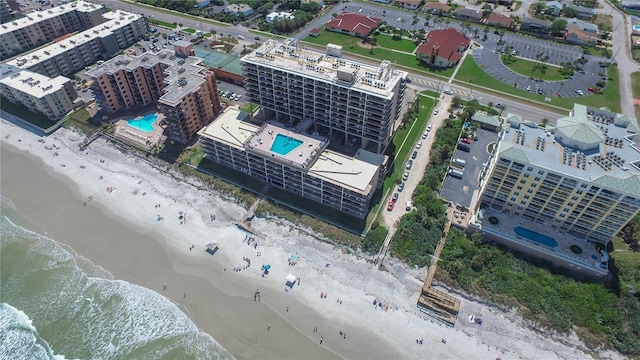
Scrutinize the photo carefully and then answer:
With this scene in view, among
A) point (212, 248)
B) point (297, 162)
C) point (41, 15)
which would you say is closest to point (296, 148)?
point (297, 162)

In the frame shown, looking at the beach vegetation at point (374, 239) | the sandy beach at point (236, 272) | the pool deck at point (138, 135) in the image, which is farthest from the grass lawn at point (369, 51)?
the sandy beach at point (236, 272)

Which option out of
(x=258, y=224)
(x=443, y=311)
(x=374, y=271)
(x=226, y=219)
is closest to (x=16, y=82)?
(x=226, y=219)

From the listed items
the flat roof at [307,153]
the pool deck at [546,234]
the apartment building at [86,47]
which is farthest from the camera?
the apartment building at [86,47]

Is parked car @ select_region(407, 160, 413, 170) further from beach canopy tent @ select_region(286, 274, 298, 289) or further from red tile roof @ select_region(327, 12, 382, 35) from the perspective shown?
red tile roof @ select_region(327, 12, 382, 35)

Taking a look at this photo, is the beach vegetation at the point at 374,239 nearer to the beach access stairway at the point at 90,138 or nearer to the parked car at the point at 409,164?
the parked car at the point at 409,164

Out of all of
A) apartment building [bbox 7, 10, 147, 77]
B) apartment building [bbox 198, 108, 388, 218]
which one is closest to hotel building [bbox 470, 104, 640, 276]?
apartment building [bbox 198, 108, 388, 218]

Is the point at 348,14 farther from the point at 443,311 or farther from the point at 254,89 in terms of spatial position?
the point at 443,311

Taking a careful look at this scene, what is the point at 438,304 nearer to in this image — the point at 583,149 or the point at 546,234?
the point at 546,234
